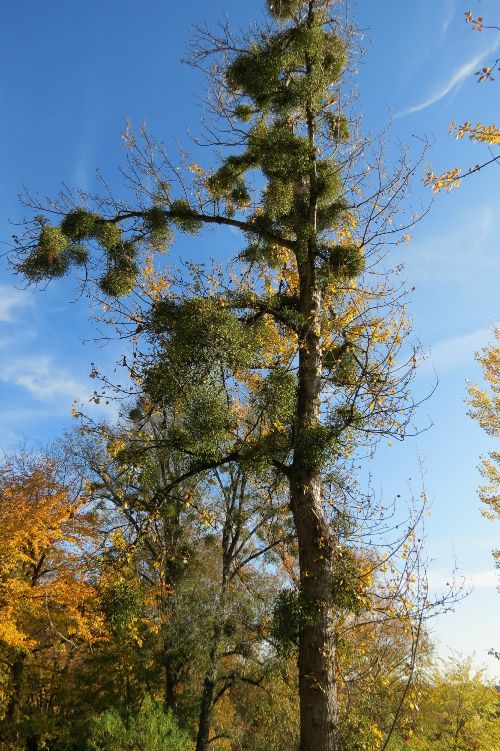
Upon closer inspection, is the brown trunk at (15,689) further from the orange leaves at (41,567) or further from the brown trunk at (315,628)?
the brown trunk at (315,628)

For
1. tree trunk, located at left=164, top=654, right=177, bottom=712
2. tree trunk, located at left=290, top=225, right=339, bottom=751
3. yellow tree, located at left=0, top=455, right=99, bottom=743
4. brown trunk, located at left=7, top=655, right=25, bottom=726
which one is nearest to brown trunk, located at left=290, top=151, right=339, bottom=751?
tree trunk, located at left=290, top=225, right=339, bottom=751

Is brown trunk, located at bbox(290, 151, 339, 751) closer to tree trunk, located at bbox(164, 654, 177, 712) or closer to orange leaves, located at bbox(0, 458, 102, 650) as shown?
orange leaves, located at bbox(0, 458, 102, 650)

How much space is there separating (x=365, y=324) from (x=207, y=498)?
1235 centimetres

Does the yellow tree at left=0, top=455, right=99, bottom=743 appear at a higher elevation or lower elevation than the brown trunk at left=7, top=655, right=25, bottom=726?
higher

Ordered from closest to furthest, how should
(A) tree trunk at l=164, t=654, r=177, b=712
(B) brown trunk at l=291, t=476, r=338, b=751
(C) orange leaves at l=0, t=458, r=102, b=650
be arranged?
1. (B) brown trunk at l=291, t=476, r=338, b=751
2. (C) orange leaves at l=0, t=458, r=102, b=650
3. (A) tree trunk at l=164, t=654, r=177, b=712

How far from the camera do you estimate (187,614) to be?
13492 millimetres

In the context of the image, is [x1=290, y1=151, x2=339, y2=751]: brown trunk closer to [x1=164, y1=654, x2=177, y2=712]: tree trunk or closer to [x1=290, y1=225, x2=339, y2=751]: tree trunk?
[x1=290, y1=225, x2=339, y2=751]: tree trunk

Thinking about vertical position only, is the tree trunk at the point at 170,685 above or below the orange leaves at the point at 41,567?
below

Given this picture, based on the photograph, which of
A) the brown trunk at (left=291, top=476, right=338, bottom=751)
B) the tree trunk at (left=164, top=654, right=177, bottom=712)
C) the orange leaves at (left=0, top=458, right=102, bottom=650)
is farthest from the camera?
the tree trunk at (left=164, top=654, right=177, bottom=712)

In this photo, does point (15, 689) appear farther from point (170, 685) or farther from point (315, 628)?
point (315, 628)

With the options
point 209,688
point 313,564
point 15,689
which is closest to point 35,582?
point 15,689

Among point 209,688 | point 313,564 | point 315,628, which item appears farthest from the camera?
point 209,688

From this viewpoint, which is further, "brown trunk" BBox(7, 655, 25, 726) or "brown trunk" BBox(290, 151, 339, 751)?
"brown trunk" BBox(7, 655, 25, 726)

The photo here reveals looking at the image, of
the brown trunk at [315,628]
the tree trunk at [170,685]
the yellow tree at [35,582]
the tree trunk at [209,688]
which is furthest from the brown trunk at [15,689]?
the brown trunk at [315,628]
